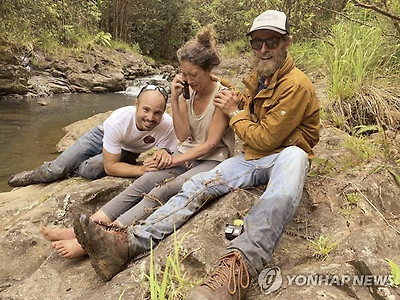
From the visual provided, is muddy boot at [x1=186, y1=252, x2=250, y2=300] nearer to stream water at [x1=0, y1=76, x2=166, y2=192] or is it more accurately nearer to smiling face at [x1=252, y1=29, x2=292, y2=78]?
smiling face at [x1=252, y1=29, x2=292, y2=78]

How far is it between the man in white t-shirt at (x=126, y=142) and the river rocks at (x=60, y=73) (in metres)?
8.00

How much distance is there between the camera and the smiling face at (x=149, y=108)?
3.36m

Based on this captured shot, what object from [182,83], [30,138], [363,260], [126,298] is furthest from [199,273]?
[30,138]

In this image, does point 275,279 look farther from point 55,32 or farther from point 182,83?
point 55,32

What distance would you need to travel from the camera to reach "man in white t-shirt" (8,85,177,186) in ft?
11.1

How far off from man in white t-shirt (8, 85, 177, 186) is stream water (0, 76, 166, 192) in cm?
168

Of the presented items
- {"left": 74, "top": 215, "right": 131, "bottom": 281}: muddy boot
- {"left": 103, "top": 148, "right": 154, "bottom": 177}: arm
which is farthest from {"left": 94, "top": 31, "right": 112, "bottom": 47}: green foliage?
{"left": 74, "top": 215, "right": 131, "bottom": 281}: muddy boot

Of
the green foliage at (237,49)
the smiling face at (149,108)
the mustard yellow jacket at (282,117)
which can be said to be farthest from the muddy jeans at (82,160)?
the green foliage at (237,49)

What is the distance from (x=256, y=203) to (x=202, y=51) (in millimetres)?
1335

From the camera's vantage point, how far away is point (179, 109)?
337cm

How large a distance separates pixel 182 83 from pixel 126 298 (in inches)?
70.4

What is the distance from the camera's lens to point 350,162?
3.55 meters

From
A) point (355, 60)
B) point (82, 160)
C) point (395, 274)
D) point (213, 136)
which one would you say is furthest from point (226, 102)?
point (355, 60)

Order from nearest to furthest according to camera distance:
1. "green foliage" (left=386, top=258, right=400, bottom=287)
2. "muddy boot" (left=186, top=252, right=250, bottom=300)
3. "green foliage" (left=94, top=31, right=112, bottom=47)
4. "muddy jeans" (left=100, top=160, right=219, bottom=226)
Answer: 1. "muddy boot" (left=186, top=252, right=250, bottom=300)
2. "green foliage" (left=386, top=258, right=400, bottom=287)
3. "muddy jeans" (left=100, top=160, right=219, bottom=226)
4. "green foliage" (left=94, top=31, right=112, bottom=47)
